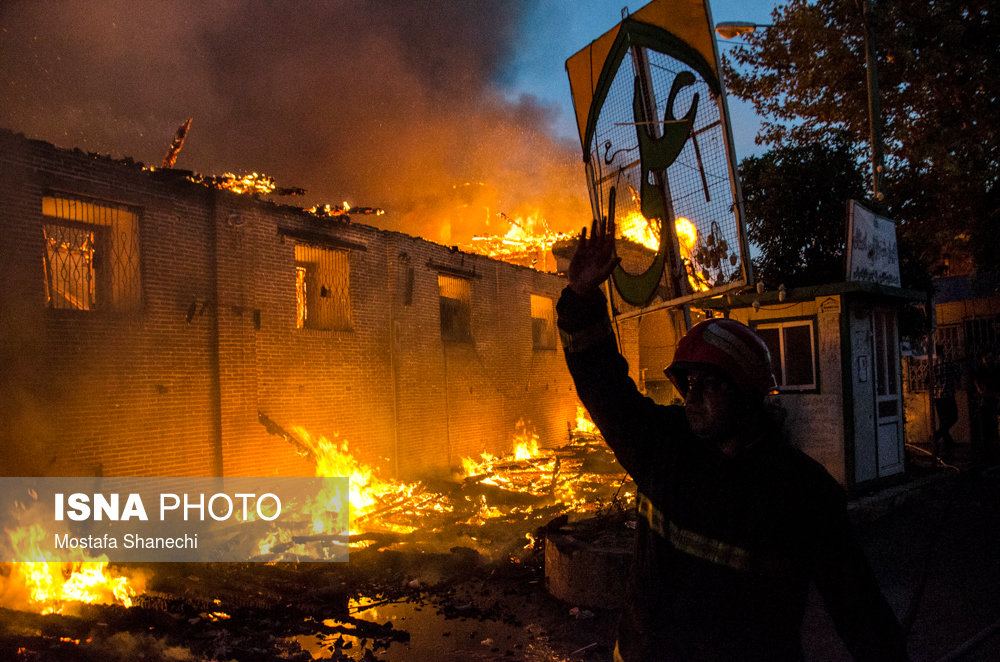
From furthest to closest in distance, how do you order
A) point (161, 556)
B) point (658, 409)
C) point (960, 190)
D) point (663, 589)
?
point (960, 190) → point (161, 556) → point (658, 409) → point (663, 589)

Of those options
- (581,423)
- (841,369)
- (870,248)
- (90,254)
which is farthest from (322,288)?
(581,423)

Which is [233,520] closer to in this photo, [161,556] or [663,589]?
[161,556]

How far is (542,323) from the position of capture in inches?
832

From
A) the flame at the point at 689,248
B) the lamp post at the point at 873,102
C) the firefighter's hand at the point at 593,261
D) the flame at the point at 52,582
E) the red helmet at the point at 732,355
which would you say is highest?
the lamp post at the point at 873,102

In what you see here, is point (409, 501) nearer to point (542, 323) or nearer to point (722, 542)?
point (542, 323)

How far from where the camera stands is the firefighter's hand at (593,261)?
1906 millimetres

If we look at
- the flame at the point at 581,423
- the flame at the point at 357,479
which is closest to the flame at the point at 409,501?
the flame at the point at 357,479

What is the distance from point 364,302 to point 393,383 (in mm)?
1935

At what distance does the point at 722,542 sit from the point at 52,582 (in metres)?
8.16

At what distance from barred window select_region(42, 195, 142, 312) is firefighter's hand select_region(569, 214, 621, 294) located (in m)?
9.31

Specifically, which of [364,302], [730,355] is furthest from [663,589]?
[364,302]

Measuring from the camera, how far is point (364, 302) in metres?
13.9

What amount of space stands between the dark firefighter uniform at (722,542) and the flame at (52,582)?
22.4 feet

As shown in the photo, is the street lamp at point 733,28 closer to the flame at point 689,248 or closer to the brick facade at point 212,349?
the flame at point 689,248
